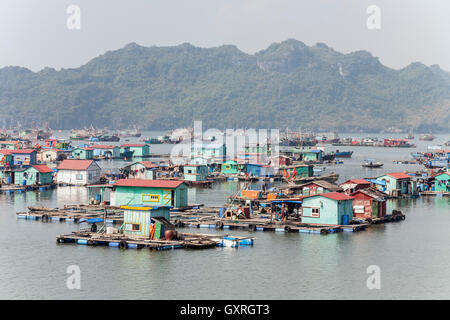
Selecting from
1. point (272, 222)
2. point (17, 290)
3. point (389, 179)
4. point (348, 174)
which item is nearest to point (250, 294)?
point (17, 290)

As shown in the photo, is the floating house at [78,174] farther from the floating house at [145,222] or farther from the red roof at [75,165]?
the floating house at [145,222]

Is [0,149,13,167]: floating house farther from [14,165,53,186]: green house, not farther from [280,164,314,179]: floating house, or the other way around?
[280,164,314,179]: floating house

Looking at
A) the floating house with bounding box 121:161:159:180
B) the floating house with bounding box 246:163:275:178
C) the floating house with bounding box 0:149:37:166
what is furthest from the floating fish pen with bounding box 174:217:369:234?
the floating house with bounding box 0:149:37:166

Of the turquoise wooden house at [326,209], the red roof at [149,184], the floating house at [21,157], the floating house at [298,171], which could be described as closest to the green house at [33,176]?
the floating house at [21,157]

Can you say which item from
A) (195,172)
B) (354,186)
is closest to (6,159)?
(195,172)
